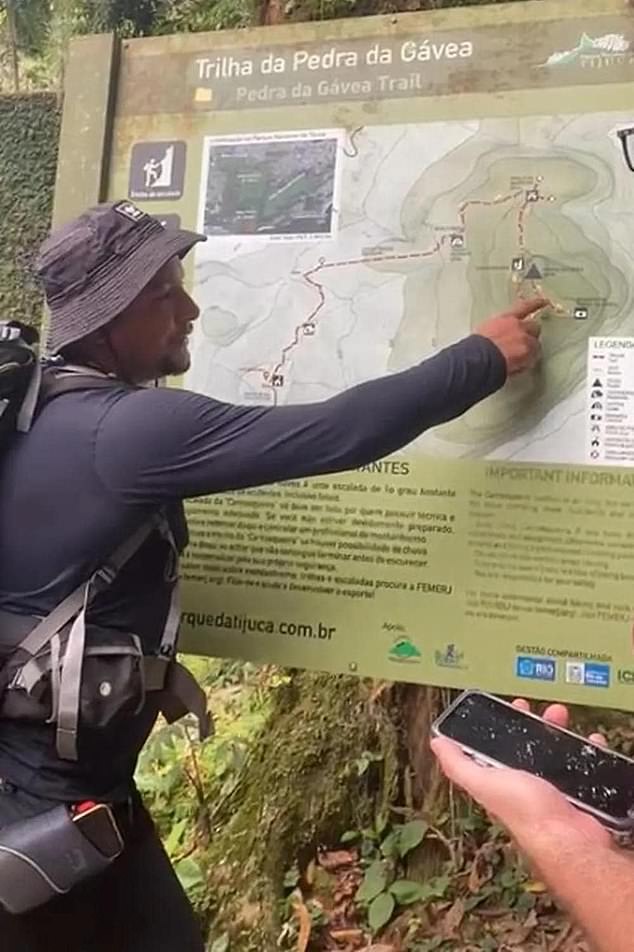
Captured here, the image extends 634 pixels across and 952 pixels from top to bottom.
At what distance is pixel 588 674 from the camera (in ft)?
8.11

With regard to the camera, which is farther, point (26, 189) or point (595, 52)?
point (26, 189)

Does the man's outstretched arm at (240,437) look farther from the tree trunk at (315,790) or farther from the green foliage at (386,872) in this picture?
the green foliage at (386,872)

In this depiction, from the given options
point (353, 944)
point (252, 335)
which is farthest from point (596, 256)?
point (353, 944)

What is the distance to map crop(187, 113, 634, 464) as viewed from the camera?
2.54m

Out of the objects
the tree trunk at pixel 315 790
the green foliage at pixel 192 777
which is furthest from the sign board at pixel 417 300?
the green foliage at pixel 192 777

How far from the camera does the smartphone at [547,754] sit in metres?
1.78

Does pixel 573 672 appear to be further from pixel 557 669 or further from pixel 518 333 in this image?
pixel 518 333

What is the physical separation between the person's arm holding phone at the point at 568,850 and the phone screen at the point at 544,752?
6cm

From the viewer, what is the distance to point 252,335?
288cm

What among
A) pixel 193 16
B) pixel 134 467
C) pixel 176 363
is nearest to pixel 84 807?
pixel 134 467

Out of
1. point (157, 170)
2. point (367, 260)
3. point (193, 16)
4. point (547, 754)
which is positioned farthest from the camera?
point (193, 16)

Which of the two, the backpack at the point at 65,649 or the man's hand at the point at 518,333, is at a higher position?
the man's hand at the point at 518,333

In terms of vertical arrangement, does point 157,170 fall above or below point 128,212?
above

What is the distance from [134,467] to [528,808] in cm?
102
